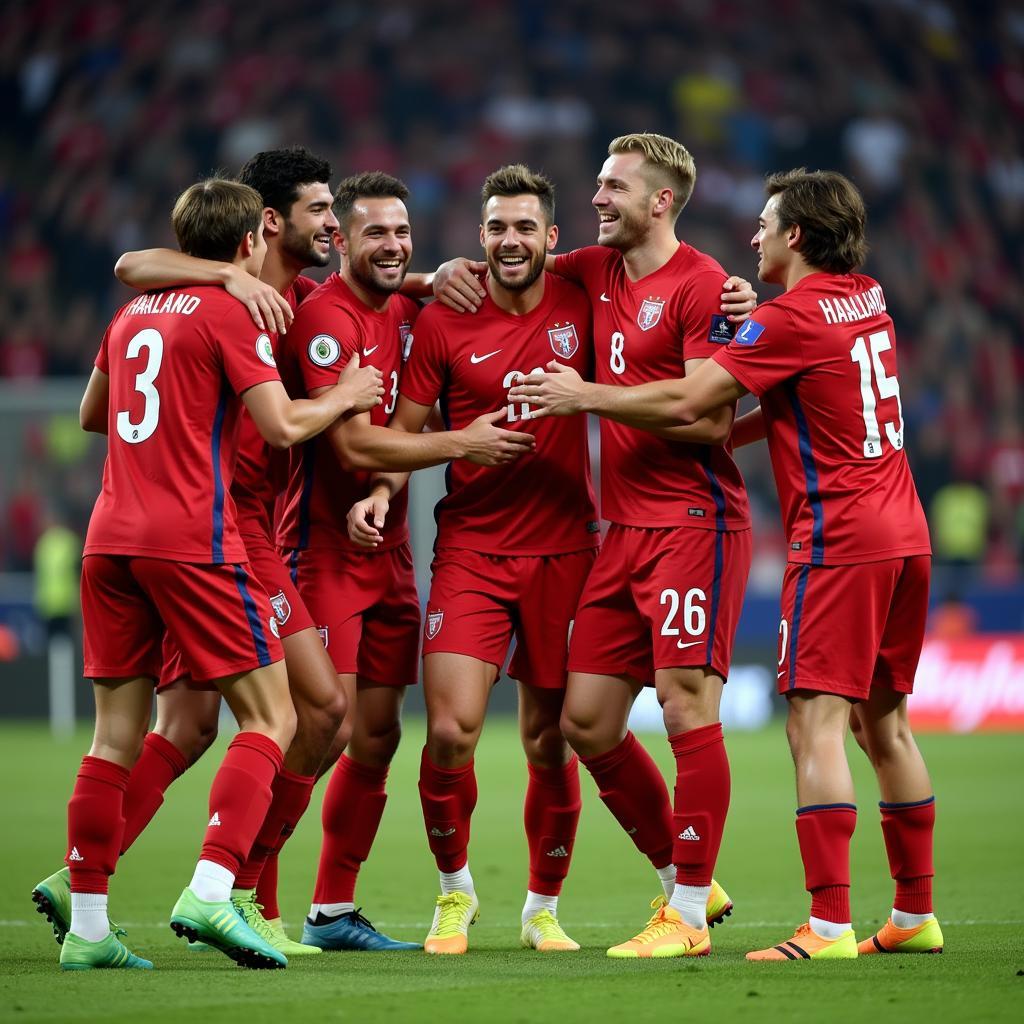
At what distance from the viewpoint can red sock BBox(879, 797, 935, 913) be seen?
5180 mm

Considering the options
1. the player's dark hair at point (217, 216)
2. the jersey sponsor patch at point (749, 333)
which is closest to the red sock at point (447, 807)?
the jersey sponsor patch at point (749, 333)

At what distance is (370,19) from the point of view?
22.7m

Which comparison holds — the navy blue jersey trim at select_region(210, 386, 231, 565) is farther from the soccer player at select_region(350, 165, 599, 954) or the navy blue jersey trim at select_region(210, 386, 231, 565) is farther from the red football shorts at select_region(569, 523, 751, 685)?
the red football shorts at select_region(569, 523, 751, 685)

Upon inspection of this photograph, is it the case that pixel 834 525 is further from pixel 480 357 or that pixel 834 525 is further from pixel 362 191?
pixel 362 191

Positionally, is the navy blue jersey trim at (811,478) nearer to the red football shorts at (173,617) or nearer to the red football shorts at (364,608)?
the red football shorts at (364,608)

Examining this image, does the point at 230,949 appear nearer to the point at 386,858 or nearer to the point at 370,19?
the point at 386,858

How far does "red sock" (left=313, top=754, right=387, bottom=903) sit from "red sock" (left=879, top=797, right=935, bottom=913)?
1.83 metres

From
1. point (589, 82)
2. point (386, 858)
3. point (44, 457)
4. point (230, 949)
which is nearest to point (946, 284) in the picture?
point (589, 82)

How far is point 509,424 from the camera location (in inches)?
226

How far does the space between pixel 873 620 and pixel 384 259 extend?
2169 millimetres

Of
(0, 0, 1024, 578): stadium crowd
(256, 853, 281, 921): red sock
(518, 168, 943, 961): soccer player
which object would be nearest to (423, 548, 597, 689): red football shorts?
(518, 168, 943, 961): soccer player

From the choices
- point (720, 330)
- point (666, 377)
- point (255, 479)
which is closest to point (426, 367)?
point (255, 479)

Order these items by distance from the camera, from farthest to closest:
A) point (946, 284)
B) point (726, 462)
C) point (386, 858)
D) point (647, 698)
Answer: point (946, 284) → point (647, 698) → point (386, 858) → point (726, 462)

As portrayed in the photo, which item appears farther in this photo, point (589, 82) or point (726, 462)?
point (589, 82)
